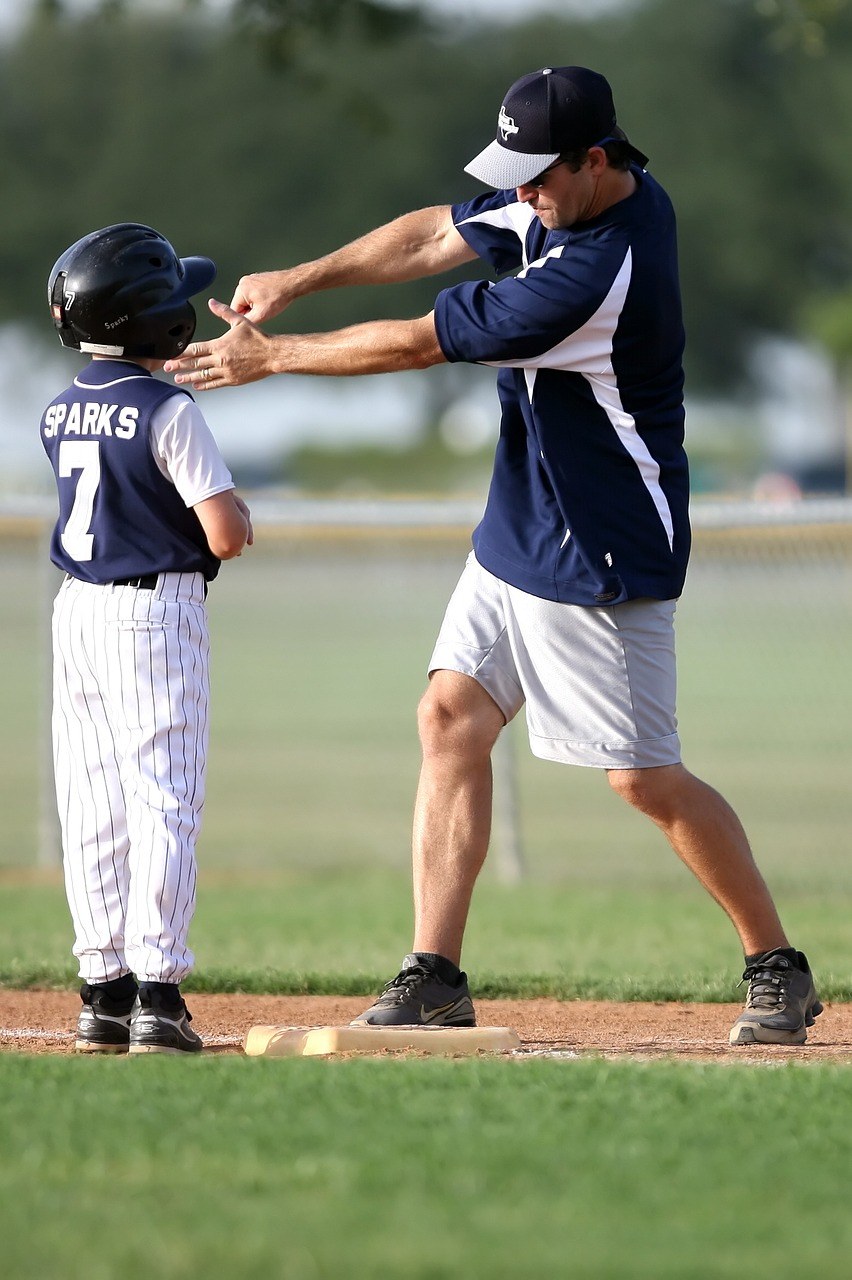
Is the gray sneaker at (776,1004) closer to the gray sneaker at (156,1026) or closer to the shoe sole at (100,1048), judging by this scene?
the gray sneaker at (156,1026)

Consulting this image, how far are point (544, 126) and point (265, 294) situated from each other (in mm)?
902

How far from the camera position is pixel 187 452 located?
4422 millimetres

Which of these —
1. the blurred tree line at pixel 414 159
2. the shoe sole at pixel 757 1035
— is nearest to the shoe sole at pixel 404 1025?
the shoe sole at pixel 757 1035

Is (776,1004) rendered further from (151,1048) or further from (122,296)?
(122,296)

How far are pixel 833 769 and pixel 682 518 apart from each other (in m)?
10.0

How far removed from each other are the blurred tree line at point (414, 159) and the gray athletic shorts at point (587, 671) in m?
69.7

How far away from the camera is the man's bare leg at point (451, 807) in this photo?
16.0 ft

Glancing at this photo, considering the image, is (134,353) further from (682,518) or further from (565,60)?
(565,60)

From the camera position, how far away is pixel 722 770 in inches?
563

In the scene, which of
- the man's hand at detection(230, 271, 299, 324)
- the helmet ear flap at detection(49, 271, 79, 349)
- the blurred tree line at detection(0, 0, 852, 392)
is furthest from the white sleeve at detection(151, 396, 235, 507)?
the blurred tree line at detection(0, 0, 852, 392)

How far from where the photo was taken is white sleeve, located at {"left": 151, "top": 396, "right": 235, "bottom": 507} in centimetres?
441

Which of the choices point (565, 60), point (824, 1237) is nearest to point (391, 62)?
point (565, 60)

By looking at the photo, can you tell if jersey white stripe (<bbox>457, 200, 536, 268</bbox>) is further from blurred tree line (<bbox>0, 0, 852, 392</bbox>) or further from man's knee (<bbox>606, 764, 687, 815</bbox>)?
blurred tree line (<bbox>0, 0, 852, 392</bbox>)

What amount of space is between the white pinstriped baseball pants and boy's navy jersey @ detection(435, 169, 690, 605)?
0.89m
